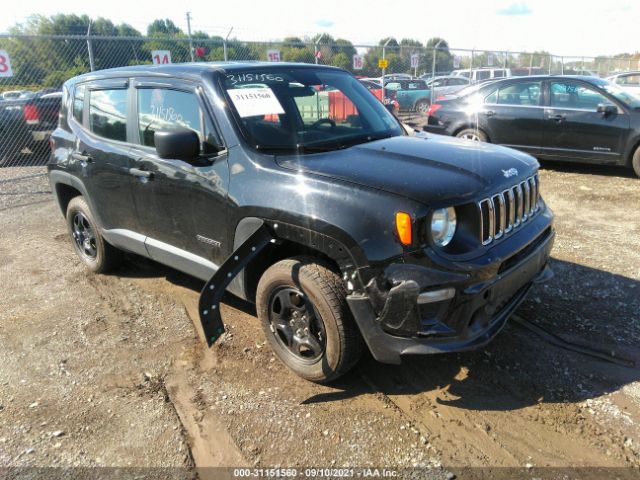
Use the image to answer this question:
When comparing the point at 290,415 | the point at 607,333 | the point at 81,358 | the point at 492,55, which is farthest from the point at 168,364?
the point at 492,55

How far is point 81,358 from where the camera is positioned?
3.58 metres

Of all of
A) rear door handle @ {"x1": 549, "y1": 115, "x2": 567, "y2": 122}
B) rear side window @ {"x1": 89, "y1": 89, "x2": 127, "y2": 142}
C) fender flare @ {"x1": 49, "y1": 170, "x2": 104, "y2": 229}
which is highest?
rear side window @ {"x1": 89, "y1": 89, "x2": 127, "y2": 142}

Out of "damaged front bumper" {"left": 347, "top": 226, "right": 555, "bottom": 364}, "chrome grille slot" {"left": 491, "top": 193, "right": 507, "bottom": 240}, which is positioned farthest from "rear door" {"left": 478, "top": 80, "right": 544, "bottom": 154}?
"damaged front bumper" {"left": 347, "top": 226, "right": 555, "bottom": 364}

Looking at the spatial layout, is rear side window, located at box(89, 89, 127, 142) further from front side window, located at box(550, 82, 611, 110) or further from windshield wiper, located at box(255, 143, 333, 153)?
front side window, located at box(550, 82, 611, 110)

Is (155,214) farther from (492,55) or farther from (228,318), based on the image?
(492,55)

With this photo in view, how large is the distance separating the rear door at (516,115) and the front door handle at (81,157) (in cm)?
684

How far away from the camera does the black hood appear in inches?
107

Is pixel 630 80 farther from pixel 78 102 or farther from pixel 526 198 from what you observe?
pixel 78 102

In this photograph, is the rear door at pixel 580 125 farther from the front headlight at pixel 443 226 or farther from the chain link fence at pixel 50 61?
the front headlight at pixel 443 226

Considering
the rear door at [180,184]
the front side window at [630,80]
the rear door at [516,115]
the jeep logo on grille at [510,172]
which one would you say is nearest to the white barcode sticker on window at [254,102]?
the rear door at [180,184]

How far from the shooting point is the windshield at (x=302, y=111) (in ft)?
10.9

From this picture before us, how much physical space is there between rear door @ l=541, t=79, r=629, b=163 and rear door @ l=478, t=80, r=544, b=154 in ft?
0.54

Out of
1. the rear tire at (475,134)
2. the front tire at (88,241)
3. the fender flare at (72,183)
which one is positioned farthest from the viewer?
the rear tire at (475,134)

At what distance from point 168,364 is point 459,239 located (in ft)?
7.05
